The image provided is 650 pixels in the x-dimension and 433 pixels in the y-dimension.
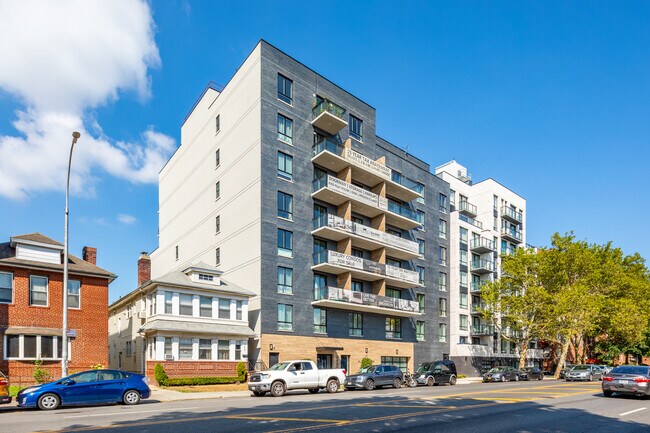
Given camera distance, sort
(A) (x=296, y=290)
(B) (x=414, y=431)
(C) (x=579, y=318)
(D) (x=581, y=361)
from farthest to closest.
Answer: (D) (x=581, y=361) → (C) (x=579, y=318) → (A) (x=296, y=290) → (B) (x=414, y=431)

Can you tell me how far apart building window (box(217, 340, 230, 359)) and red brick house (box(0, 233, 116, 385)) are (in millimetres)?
6791

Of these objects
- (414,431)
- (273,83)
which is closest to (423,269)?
(273,83)

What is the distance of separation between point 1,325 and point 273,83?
77.4 ft

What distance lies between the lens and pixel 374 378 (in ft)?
97.1

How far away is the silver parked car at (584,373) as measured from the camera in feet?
138

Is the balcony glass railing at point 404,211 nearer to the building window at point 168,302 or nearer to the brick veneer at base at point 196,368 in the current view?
the brick veneer at base at point 196,368

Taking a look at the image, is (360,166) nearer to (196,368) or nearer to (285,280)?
(285,280)

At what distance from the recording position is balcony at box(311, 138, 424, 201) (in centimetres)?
4050

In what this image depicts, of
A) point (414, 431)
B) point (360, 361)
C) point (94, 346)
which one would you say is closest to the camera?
point (414, 431)

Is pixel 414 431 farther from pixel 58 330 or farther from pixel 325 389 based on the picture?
pixel 58 330

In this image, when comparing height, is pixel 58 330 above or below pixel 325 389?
above

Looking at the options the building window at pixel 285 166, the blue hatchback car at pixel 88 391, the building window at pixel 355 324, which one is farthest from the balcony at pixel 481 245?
the blue hatchback car at pixel 88 391

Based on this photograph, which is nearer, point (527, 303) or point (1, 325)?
point (1, 325)

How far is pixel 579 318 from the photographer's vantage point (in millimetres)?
48719
